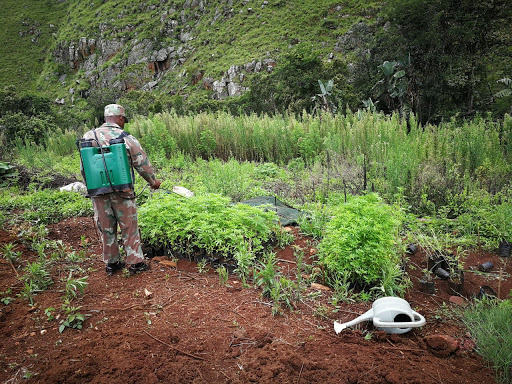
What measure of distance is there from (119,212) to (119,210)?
0.07ft

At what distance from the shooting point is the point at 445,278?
310cm

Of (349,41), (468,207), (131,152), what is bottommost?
(468,207)

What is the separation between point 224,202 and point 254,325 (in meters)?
1.69

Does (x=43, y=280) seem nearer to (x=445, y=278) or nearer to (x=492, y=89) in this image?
(x=445, y=278)

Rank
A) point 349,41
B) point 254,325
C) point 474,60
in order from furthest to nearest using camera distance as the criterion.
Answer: point 349,41 → point 474,60 → point 254,325

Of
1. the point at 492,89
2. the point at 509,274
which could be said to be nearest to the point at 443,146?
the point at 509,274

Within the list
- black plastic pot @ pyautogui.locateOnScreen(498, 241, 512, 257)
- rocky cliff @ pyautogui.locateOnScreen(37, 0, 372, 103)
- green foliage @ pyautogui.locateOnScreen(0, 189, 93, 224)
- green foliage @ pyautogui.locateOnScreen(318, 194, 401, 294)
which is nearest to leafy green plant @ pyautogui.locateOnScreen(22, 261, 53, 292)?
green foliage @ pyautogui.locateOnScreen(0, 189, 93, 224)

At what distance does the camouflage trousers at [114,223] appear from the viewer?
3.32 meters

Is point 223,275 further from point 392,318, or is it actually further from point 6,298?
point 6,298

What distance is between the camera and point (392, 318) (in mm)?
2244

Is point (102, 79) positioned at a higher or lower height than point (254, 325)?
higher

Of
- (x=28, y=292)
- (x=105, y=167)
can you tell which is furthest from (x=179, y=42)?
(x=28, y=292)

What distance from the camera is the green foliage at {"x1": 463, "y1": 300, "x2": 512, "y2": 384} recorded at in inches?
74.7

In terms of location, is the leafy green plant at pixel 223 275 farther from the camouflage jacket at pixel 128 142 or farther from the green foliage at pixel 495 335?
the green foliage at pixel 495 335
